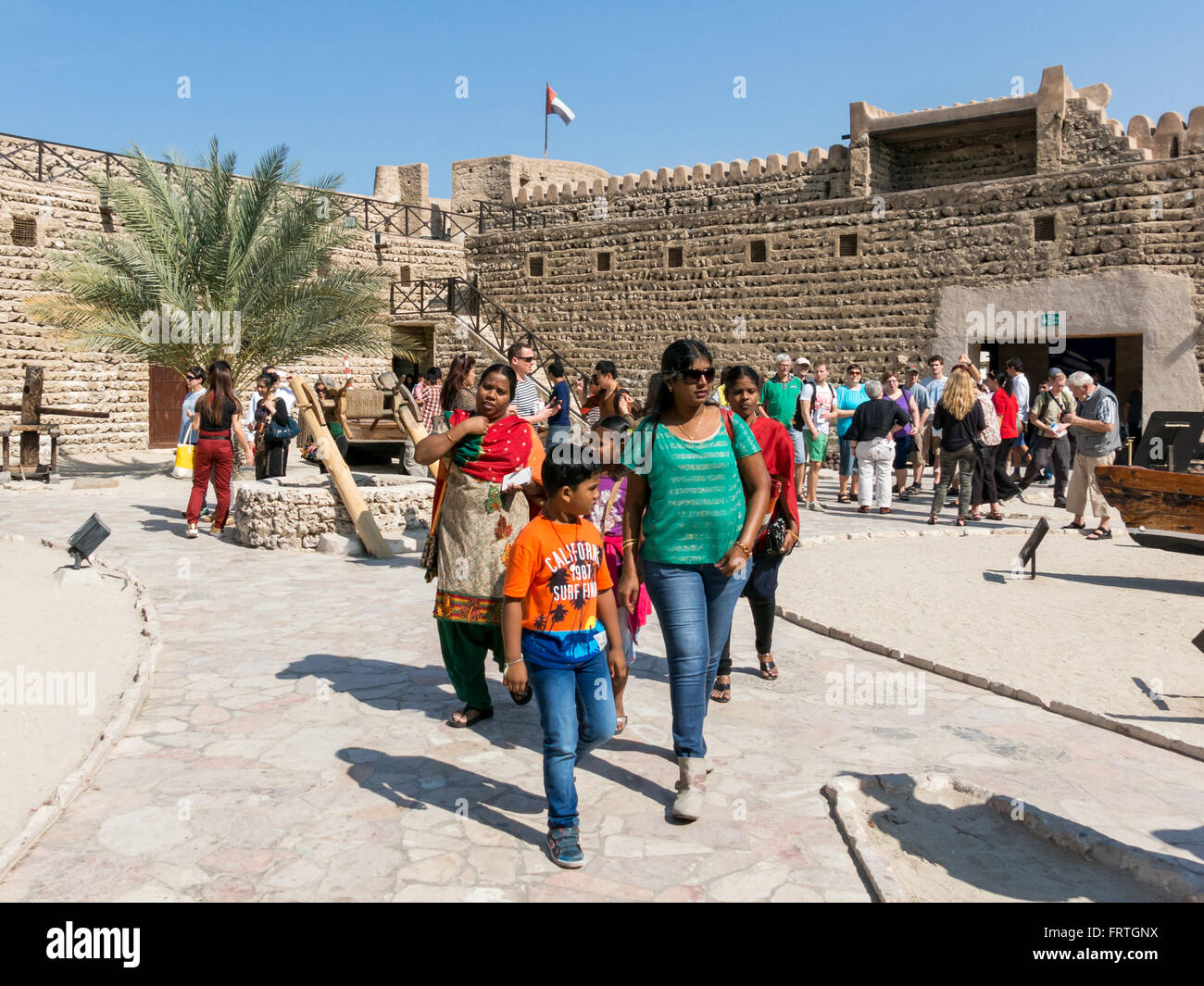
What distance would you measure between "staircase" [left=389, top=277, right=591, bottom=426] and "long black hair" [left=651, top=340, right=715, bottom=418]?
18172 millimetres

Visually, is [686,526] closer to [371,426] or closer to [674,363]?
[674,363]

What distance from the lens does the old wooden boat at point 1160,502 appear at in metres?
7.50

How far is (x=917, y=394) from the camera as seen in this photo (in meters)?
12.8

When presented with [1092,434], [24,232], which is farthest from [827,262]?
[24,232]

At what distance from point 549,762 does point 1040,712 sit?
2700 millimetres

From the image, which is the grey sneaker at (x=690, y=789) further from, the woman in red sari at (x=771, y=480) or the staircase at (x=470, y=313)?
the staircase at (x=470, y=313)

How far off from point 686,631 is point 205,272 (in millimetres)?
14408

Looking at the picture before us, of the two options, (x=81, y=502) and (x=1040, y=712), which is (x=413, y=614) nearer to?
(x=1040, y=712)

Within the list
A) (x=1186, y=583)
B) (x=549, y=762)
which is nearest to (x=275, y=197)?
(x=1186, y=583)

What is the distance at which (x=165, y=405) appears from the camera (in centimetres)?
2044

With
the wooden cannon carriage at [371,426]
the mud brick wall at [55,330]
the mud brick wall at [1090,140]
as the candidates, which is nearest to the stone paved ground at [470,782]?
the wooden cannon carriage at [371,426]

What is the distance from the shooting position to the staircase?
886 inches

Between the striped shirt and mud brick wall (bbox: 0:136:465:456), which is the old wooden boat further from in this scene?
mud brick wall (bbox: 0:136:465:456)

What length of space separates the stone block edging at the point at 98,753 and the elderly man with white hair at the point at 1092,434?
7979 millimetres
